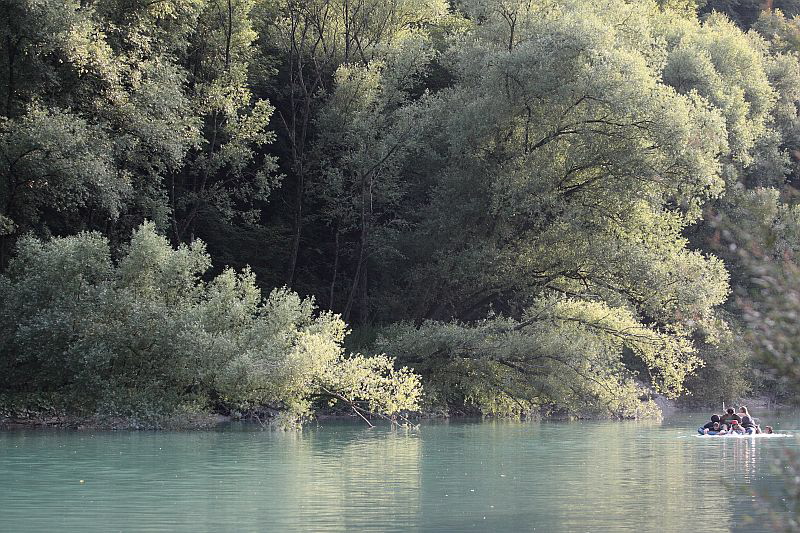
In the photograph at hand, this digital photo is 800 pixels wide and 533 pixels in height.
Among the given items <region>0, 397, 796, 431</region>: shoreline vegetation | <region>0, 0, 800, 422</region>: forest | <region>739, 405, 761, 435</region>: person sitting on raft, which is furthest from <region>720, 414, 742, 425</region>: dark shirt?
<region>0, 397, 796, 431</region>: shoreline vegetation

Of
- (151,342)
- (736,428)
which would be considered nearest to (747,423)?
(736,428)

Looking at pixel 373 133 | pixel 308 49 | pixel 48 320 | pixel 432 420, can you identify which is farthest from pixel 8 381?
pixel 308 49

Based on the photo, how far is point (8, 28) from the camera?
3084cm

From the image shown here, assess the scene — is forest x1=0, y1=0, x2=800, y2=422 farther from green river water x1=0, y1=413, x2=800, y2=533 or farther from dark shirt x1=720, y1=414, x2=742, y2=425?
green river water x1=0, y1=413, x2=800, y2=533

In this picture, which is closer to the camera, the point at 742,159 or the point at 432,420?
the point at 432,420

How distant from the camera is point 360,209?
40.9m

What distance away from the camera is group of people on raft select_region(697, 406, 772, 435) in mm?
29281

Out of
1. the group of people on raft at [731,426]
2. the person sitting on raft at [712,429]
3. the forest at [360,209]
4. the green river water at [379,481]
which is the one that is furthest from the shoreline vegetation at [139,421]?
the group of people on raft at [731,426]

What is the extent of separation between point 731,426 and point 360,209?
16.0 m

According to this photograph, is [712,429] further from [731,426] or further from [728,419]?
[728,419]

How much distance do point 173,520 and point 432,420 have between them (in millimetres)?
22133

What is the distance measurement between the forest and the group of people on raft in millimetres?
2190

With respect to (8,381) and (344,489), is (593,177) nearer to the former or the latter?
(8,381)

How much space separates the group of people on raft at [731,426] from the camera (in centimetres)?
2928
